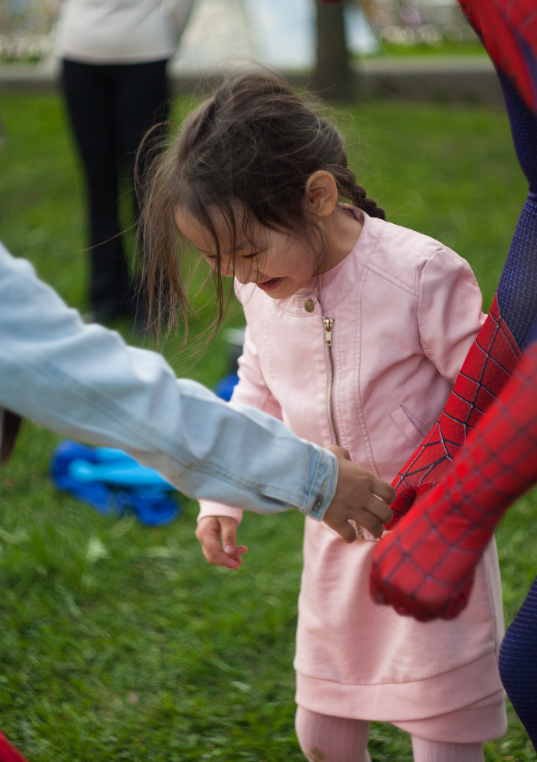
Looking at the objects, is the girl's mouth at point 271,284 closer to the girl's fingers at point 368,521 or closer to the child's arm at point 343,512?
the child's arm at point 343,512

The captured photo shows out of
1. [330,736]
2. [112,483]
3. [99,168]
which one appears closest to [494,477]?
[330,736]

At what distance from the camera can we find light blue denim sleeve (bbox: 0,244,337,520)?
3.53ft

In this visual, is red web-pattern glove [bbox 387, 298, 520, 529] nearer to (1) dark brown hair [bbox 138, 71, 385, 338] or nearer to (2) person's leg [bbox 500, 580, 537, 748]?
(2) person's leg [bbox 500, 580, 537, 748]

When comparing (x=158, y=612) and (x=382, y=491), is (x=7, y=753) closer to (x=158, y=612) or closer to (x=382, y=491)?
(x=382, y=491)

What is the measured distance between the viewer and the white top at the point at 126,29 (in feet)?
12.5

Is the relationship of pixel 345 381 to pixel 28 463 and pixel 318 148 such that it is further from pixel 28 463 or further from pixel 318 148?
pixel 28 463

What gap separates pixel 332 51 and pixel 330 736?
7266 millimetres

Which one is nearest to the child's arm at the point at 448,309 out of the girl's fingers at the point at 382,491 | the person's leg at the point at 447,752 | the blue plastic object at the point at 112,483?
the girl's fingers at the point at 382,491

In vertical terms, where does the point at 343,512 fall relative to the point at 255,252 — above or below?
below

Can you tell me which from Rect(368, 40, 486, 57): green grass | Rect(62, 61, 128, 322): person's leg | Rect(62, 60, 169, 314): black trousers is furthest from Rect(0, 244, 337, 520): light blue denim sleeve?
Rect(368, 40, 486, 57): green grass

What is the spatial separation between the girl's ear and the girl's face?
0.20 ft

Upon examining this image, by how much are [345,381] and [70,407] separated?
536 mm

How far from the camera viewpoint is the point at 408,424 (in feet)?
4.86

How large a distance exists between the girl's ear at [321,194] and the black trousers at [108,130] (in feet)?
7.63
